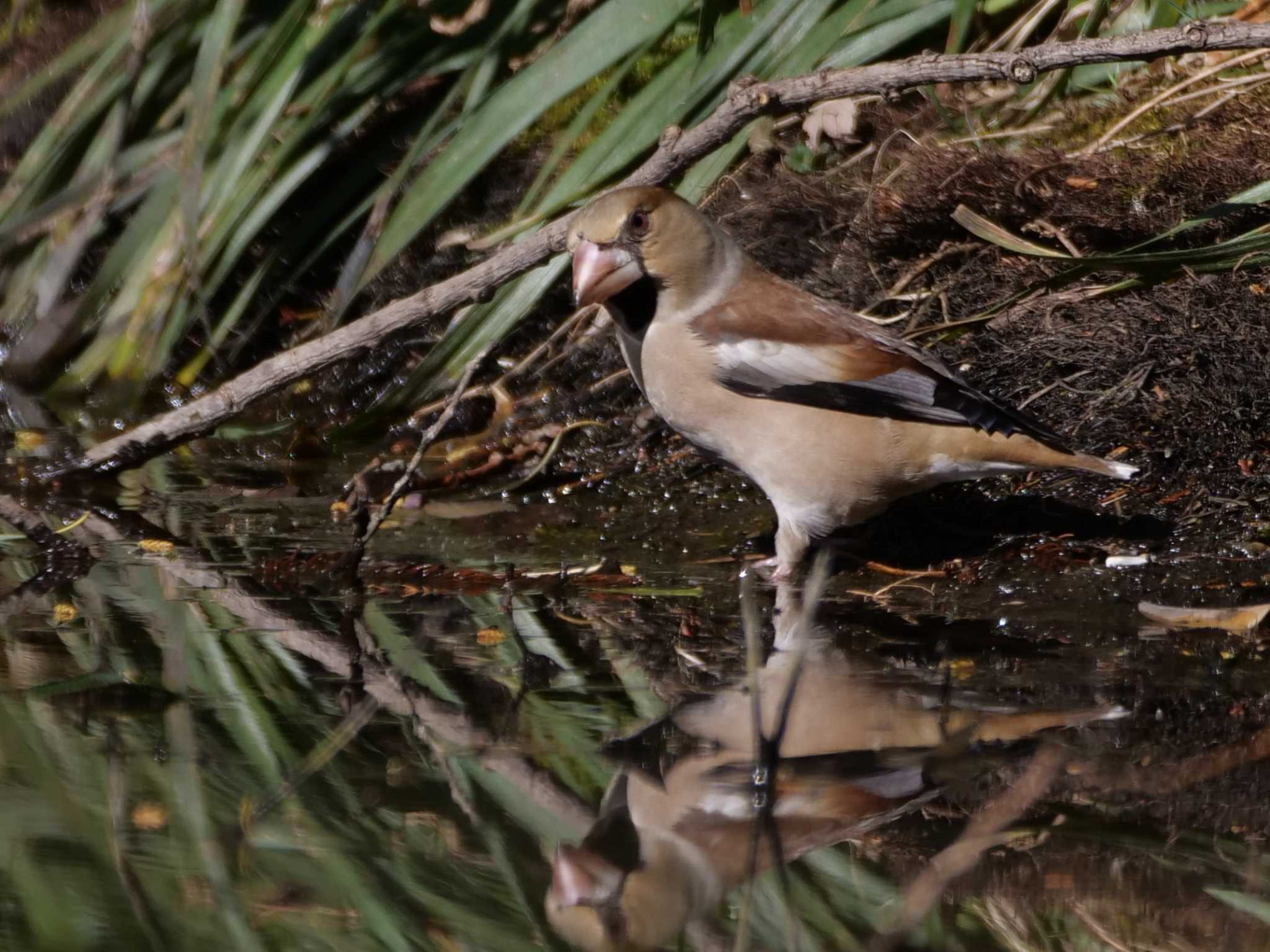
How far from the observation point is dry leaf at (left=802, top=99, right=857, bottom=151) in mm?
4629

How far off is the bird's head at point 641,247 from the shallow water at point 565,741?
2.30ft

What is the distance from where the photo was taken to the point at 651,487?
13.8ft

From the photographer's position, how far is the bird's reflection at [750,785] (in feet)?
6.01

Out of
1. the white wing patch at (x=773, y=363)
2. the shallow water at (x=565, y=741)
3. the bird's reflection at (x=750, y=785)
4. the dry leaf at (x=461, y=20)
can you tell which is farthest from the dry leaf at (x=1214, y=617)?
the dry leaf at (x=461, y=20)

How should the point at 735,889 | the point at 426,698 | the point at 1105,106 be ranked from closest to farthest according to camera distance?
the point at 735,889 < the point at 426,698 < the point at 1105,106

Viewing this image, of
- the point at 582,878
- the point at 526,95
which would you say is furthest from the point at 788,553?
the point at 582,878

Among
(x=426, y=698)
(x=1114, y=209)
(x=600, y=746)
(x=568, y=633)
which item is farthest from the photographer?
(x=1114, y=209)

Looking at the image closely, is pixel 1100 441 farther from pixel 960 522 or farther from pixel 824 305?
pixel 824 305

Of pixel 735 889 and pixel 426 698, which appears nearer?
pixel 735 889

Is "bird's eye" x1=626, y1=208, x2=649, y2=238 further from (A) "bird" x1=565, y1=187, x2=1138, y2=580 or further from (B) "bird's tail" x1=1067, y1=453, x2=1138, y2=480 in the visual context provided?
(B) "bird's tail" x1=1067, y1=453, x2=1138, y2=480

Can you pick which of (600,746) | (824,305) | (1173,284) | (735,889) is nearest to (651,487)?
(824,305)

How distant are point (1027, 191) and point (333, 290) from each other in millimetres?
2356

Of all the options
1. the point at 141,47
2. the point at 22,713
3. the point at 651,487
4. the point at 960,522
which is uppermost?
the point at 141,47

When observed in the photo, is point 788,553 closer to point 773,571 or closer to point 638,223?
point 773,571
